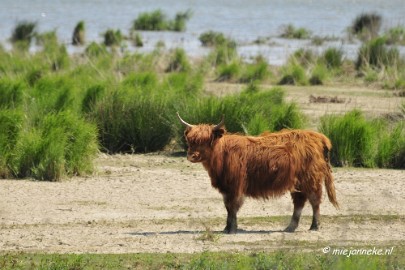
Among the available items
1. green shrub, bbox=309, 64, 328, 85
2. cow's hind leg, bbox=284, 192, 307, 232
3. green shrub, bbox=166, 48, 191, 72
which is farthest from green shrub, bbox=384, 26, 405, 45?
cow's hind leg, bbox=284, 192, 307, 232

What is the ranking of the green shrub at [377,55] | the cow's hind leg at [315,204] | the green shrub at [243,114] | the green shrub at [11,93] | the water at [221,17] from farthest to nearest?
1. the water at [221,17]
2. the green shrub at [377,55]
3. the green shrub at [11,93]
4. the green shrub at [243,114]
5. the cow's hind leg at [315,204]

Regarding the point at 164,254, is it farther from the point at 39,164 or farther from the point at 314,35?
the point at 314,35

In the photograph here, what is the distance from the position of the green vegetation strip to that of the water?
19.8 meters

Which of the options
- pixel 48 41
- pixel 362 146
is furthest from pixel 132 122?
pixel 48 41

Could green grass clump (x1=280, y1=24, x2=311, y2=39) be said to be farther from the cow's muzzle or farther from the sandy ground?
Result: the cow's muzzle

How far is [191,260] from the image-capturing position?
956cm

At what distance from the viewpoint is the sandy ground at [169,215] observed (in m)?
10.7

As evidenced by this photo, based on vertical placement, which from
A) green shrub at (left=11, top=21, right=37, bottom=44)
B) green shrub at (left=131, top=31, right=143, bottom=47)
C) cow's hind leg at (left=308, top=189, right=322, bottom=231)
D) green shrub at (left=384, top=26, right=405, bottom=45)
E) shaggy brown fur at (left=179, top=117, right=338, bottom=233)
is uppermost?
shaggy brown fur at (left=179, top=117, right=338, bottom=233)

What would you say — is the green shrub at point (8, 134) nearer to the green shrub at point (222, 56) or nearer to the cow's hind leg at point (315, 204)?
the cow's hind leg at point (315, 204)

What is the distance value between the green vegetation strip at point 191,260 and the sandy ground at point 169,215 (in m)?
0.28

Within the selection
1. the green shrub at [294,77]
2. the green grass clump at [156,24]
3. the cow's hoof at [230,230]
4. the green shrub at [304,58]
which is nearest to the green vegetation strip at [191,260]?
the cow's hoof at [230,230]

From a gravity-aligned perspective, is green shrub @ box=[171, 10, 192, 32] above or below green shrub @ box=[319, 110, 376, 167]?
below

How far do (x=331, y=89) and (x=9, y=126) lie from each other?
34.9ft

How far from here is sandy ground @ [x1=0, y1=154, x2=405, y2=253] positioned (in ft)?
35.0
